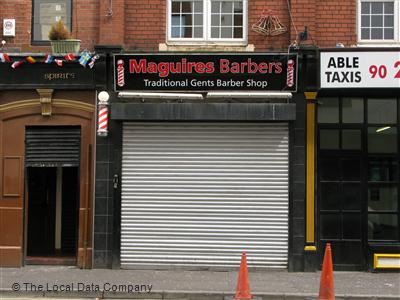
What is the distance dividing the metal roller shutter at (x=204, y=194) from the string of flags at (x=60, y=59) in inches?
63.4

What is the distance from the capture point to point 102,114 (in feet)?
36.7

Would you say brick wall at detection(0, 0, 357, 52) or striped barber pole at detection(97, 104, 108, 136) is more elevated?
brick wall at detection(0, 0, 357, 52)

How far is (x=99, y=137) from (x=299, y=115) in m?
4.17

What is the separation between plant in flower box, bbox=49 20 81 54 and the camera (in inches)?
446

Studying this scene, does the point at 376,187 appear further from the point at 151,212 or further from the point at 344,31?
the point at 151,212

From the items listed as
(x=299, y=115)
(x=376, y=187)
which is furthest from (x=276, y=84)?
(x=376, y=187)

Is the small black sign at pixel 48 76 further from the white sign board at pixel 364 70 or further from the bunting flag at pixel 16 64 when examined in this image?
the white sign board at pixel 364 70

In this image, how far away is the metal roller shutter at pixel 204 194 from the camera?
1124cm

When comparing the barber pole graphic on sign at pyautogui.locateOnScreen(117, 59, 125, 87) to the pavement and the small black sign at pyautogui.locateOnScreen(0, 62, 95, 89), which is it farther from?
the pavement

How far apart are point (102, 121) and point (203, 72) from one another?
2304 mm

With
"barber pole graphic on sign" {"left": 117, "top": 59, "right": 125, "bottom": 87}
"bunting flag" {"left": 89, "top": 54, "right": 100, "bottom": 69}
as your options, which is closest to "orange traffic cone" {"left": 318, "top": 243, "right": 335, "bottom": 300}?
"barber pole graphic on sign" {"left": 117, "top": 59, "right": 125, "bottom": 87}

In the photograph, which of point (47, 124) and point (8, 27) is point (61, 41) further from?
point (47, 124)

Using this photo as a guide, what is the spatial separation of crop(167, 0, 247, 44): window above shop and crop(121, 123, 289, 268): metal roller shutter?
199cm

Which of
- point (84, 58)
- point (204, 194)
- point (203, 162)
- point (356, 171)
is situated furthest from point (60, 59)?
point (356, 171)
